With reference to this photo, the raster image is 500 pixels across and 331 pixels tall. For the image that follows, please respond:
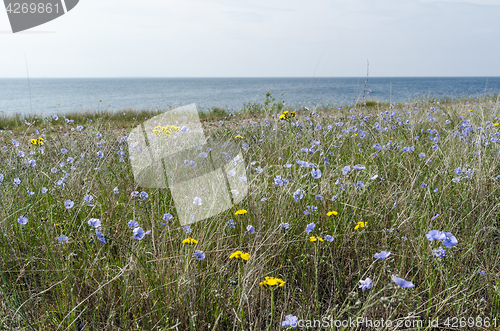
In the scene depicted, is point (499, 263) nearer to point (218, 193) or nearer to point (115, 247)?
point (218, 193)

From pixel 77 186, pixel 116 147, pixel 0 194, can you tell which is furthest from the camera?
pixel 116 147

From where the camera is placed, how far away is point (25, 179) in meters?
2.40

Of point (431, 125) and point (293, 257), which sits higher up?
point (431, 125)

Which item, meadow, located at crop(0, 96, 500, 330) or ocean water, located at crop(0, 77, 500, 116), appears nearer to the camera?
meadow, located at crop(0, 96, 500, 330)

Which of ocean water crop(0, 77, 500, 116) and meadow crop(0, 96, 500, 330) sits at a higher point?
ocean water crop(0, 77, 500, 116)

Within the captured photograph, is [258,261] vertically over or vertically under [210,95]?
under

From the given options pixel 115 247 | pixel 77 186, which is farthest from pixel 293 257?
pixel 77 186

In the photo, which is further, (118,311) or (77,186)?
(77,186)

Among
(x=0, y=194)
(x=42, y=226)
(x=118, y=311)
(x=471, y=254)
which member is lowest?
(x=118, y=311)

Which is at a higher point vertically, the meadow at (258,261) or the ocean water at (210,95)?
the ocean water at (210,95)

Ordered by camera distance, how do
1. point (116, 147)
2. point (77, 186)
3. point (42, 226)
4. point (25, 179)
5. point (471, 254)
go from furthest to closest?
point (116, 147) → point (25, 179) → point (77, 186) → point (42, 226) → point (471, 254)

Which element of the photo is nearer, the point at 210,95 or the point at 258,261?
the point at 258,261

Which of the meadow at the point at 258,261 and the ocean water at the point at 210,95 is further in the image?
the ocean water at the point at 210,95

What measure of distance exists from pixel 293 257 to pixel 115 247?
1.05 metres
